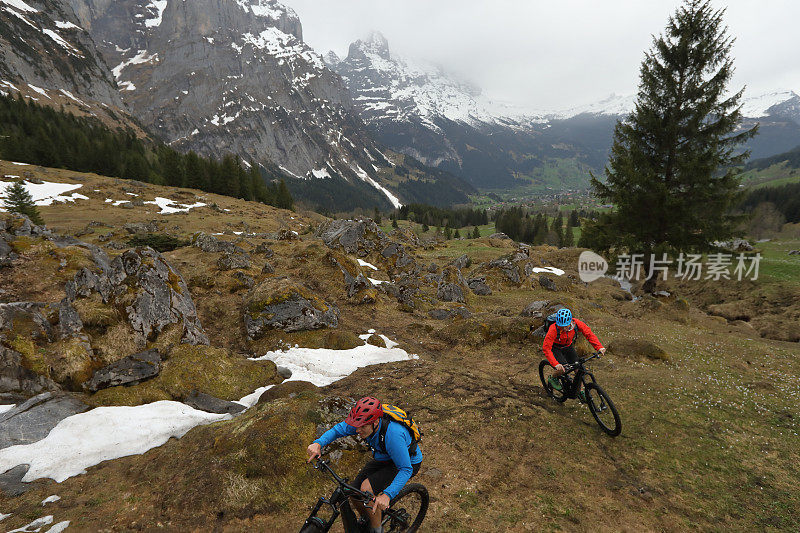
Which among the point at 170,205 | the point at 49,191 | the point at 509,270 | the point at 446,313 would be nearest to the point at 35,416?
the point at 446,313

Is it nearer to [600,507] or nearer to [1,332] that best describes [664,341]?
[600,507]

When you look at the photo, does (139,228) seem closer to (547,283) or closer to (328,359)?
(328,359)

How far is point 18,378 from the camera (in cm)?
1052

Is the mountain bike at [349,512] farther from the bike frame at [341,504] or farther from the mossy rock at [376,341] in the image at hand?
the mossy rock at [376,341]

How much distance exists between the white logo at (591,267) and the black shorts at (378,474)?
2152 inches

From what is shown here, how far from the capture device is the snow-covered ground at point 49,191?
62431 millimetres

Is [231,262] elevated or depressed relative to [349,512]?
elevated

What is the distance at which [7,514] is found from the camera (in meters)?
6.66

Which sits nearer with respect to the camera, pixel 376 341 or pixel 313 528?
pixel 313 528

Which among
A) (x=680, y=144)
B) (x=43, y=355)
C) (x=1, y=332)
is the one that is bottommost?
(x=43, y=355)

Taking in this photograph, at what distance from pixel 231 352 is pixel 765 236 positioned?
157m

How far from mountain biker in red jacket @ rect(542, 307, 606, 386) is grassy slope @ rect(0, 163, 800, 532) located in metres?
1.95

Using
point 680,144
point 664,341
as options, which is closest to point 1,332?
point 664,341

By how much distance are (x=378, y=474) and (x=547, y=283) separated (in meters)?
39.8
